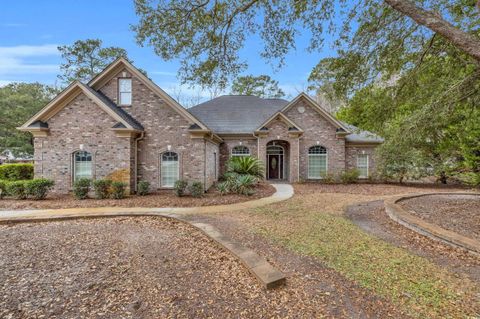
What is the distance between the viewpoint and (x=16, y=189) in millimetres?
9797

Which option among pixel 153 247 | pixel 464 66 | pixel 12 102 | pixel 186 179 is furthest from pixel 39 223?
pixel 12 102

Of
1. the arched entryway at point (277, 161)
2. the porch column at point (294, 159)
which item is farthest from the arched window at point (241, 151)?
the porch column at point (294, 159)

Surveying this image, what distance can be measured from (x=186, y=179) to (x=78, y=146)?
5219 millimetres

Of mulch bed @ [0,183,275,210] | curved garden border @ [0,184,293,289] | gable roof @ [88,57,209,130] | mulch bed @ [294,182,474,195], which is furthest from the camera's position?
mulch bed @ [294,182,474,195]

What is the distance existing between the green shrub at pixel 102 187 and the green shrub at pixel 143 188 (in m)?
1.24

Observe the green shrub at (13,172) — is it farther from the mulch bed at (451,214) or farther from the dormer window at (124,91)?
the mulch bed at (451,214)

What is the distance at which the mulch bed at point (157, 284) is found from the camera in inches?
111

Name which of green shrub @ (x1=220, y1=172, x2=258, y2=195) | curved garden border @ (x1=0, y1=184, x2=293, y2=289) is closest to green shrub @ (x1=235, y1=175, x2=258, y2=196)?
green shrub @ (x1=220, y1=172, x2=258, y2=195)

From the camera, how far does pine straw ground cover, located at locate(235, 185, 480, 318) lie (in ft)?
9.76

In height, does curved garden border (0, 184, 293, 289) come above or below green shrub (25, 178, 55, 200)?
below

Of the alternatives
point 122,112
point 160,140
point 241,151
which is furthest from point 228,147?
point 122,112

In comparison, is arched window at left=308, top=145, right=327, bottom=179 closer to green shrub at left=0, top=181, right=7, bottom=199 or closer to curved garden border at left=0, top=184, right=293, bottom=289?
curved garden border at left=0, top=184, right=293, bottom=289

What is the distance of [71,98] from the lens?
10.9 m

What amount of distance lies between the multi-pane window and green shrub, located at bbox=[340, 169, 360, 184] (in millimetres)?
1074
